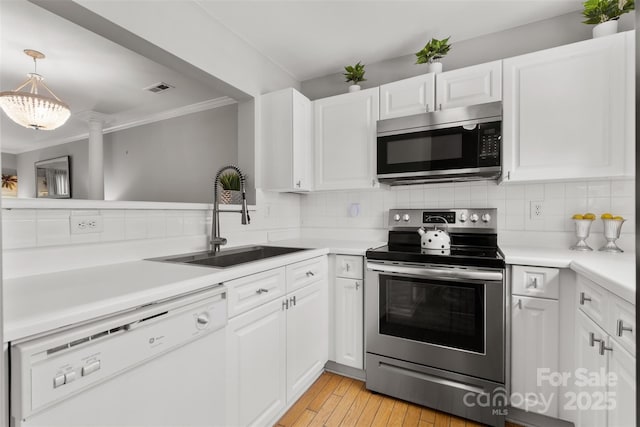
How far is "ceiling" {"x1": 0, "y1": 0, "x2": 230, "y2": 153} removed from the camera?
217cm

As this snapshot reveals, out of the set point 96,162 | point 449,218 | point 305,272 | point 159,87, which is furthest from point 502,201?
point 96,162

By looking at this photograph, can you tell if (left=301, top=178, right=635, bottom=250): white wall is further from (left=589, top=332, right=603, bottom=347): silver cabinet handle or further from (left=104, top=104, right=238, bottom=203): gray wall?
(left=104, top=104, right=238, bottom=203): gray wall

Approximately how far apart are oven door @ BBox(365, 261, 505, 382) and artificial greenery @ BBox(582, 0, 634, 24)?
166 cm

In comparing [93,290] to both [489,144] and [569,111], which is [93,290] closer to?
[489,144]

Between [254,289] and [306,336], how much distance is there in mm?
636

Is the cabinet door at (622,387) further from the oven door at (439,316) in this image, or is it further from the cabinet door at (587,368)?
the oven door at (439,316)

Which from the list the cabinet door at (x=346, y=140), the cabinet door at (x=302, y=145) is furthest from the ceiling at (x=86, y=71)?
the cabinet door at (x=346, y=140)

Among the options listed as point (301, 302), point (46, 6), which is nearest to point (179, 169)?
point (46, 6)

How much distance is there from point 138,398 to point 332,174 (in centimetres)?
191

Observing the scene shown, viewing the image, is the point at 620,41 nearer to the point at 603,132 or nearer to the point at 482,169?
the point at 603,132

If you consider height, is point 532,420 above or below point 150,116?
below

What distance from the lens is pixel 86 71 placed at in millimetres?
2846

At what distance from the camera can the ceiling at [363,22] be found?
6.43 feet

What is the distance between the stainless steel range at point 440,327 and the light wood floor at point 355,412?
0.05m
